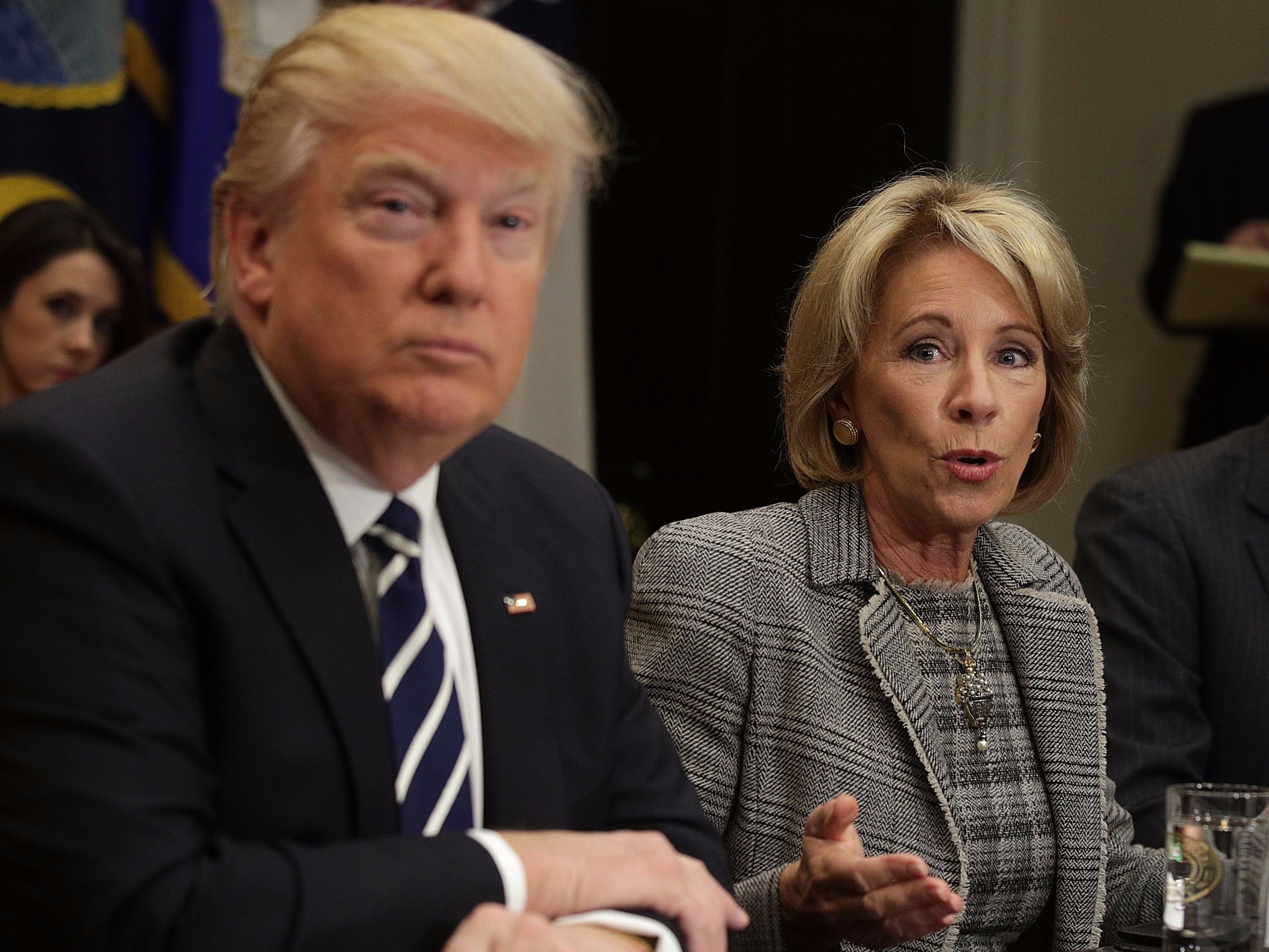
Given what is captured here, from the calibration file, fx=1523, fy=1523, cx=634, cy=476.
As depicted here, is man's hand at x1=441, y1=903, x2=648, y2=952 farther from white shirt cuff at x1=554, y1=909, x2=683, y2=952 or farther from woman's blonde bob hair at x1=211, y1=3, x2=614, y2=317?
woman's blonde bob hair at x1=211, y1=3, x2=614, y2=317

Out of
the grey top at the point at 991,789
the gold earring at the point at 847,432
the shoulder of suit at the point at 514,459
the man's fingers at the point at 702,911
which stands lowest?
the grey top at the point at 991,789

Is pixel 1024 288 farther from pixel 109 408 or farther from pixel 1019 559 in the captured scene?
pixel 109 408

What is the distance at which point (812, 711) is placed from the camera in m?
1.79

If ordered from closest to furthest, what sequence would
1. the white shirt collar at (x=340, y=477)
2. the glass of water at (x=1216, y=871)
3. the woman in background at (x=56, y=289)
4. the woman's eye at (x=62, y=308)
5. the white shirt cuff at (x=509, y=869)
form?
the white shirt cuff at (x=509, y=869) → the white shirt collar at (x=340, y=477) → the glass of water at (x=1216, y=871) → the woman in background at (x=56, y=289) → the woman's eye at (x=62, y=308)

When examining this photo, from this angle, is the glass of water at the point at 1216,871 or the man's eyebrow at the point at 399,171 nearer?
the man's eyebrow at the point at 399,171

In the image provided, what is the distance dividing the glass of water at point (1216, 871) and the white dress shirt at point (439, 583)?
1.66 ft

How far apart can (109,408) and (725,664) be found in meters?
0.87

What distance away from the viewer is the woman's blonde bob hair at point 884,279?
76.8 inches

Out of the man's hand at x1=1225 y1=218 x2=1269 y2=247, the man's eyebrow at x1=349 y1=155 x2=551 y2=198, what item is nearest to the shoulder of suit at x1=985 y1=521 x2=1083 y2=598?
the man's eyebrow at x1=349 y1=155 x2=551 y2=198

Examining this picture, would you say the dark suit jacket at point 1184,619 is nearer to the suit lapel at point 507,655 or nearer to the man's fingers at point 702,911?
the man's fingers at point 702,911

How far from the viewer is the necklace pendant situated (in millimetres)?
1904

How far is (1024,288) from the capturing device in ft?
6.37

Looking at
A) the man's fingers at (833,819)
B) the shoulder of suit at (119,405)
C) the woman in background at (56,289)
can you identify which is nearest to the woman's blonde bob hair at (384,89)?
the shoulder of suit at (119,405)

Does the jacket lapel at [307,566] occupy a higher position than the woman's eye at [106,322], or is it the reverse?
the jacket lapel at [307,566]
